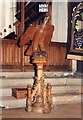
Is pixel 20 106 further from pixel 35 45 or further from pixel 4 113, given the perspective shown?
pixel 35 45

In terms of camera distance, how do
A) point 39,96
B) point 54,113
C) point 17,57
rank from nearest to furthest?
point 54,113 → point 39,96 → point 17,57

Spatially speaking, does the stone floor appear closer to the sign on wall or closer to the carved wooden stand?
the carved wooden stand

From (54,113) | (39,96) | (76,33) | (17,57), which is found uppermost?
(76,33)

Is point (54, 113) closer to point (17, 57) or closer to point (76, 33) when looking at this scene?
point (17, 57)

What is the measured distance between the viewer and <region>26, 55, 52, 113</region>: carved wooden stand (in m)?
5.33

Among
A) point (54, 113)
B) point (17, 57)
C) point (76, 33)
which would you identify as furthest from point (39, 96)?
point (76, 33)

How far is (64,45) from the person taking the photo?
8.12 meters

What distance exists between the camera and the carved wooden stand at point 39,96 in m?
5.33

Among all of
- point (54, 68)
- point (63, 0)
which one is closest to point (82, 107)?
point (54, 68)

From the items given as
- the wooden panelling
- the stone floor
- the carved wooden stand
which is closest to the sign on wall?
the wooden panelling

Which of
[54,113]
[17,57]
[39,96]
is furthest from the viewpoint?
[17,57]

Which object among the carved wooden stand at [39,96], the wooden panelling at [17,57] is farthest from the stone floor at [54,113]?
the wooden panelling at [17,57]

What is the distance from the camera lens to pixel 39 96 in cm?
538

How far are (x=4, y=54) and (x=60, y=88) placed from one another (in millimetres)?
1867
